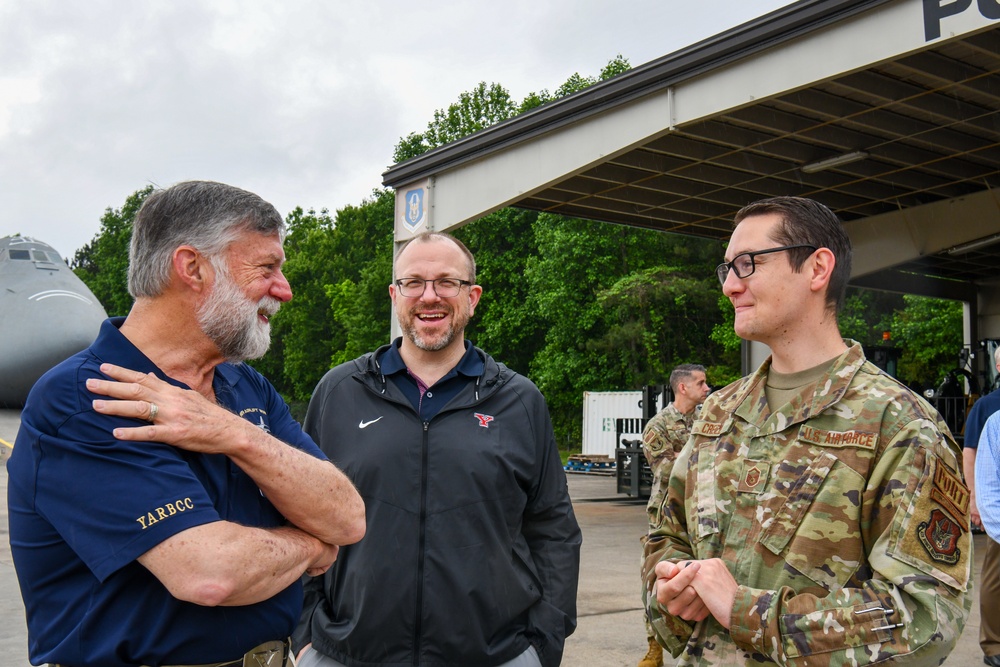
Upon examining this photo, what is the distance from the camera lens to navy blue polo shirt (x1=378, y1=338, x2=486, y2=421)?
3032 millimetres

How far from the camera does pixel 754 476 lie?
2125 mm

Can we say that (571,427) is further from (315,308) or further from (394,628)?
(394,628)

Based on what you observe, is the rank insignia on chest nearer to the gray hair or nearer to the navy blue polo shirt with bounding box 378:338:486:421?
the navy blue polo shirt with bounding box 378:338:486:421

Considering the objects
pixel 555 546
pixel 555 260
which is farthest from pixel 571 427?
pixel 555 546

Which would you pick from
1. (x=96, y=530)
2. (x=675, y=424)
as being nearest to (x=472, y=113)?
(x=675, y=424)

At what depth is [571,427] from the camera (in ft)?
113

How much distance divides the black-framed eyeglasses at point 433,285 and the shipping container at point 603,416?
21737 millimetres

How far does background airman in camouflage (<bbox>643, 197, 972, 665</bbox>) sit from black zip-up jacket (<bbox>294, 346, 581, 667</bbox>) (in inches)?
26.7

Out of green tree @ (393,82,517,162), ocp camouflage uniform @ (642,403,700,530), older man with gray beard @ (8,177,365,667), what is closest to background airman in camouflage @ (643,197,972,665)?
older man with gray beard @ (8,177,365,667)

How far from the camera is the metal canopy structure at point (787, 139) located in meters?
8.70

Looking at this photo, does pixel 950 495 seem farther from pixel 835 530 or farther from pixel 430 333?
pixel 430 333

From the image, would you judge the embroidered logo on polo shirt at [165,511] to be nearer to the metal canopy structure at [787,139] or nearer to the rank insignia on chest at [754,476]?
the rank insignia on chest at [754,476]

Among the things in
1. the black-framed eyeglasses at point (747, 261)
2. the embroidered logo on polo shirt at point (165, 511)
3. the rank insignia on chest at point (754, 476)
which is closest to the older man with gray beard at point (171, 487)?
the embroidered logo on polo shirt at point (165, 511)

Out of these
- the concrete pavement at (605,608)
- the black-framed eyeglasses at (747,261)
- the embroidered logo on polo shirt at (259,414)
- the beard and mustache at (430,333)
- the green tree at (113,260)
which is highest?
the green tree at (113,260)
